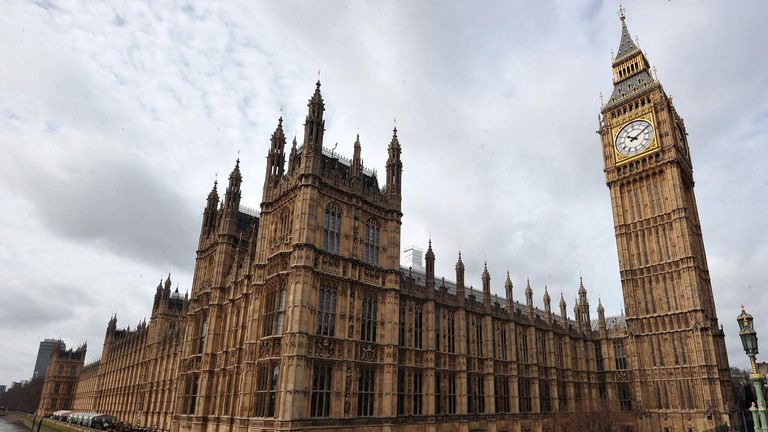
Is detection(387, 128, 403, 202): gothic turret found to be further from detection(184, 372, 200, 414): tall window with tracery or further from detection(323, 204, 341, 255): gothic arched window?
detection(184, 372, 200, 414): tall window with tracery

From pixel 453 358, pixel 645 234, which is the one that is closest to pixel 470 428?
pixel 453 358

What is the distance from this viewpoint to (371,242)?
138 feet

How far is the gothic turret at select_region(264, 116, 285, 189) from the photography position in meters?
44.6

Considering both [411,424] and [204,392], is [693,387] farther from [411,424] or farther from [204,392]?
[204,392]

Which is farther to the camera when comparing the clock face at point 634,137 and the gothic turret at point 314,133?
the clock face at point 634,137

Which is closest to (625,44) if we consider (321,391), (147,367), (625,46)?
(625,46)

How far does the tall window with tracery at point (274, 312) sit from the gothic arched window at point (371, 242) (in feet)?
25.0

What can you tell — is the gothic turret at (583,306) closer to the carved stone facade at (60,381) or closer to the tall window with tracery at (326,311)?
the tall window with tracery at (326,311)

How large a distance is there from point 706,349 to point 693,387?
4.87 m

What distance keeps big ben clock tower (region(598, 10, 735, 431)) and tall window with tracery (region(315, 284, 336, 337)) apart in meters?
46.8

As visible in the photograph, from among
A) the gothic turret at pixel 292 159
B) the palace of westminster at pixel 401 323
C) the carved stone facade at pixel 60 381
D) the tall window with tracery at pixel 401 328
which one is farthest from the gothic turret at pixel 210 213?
the carved stone facade at pixel 60 381

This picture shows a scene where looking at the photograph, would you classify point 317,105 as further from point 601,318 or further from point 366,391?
point 601,318

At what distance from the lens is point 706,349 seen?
195ft

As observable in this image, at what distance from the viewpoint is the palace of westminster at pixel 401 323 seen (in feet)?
120
